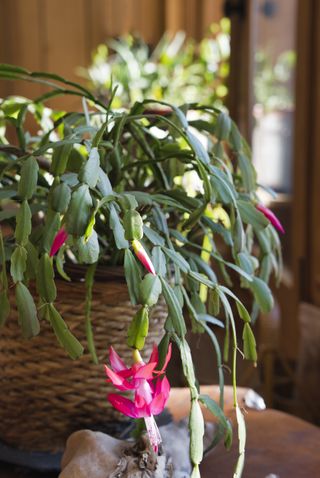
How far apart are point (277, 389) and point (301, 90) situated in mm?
767

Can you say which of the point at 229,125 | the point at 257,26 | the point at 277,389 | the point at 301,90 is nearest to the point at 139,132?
the point at 229,125

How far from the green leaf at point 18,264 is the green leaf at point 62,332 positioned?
0.12ft

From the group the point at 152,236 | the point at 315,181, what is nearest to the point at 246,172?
the point at 152,236

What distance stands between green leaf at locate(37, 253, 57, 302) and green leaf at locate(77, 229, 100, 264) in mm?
41

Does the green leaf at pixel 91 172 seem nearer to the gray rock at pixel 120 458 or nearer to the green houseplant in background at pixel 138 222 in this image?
the green houseplant in background at pixel 138 222

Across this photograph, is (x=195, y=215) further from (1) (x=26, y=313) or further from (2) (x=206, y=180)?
(1) (x=26, y=313)

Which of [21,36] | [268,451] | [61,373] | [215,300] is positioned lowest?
[268,451]

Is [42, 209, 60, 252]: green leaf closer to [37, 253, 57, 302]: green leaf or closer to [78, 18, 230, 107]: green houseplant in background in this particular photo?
[37, 253, 57, 302]: green leaf

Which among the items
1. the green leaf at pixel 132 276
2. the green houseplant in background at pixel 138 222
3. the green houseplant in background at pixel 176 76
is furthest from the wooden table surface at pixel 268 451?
the green houseplant in background at pixel 176 76

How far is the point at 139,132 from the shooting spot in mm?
803

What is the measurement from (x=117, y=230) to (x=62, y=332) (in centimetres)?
10

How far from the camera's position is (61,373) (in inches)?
29.7

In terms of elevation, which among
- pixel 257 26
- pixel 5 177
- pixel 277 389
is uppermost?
pixel 257 26

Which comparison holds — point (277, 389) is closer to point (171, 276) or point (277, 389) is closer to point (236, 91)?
point (236, 91)
